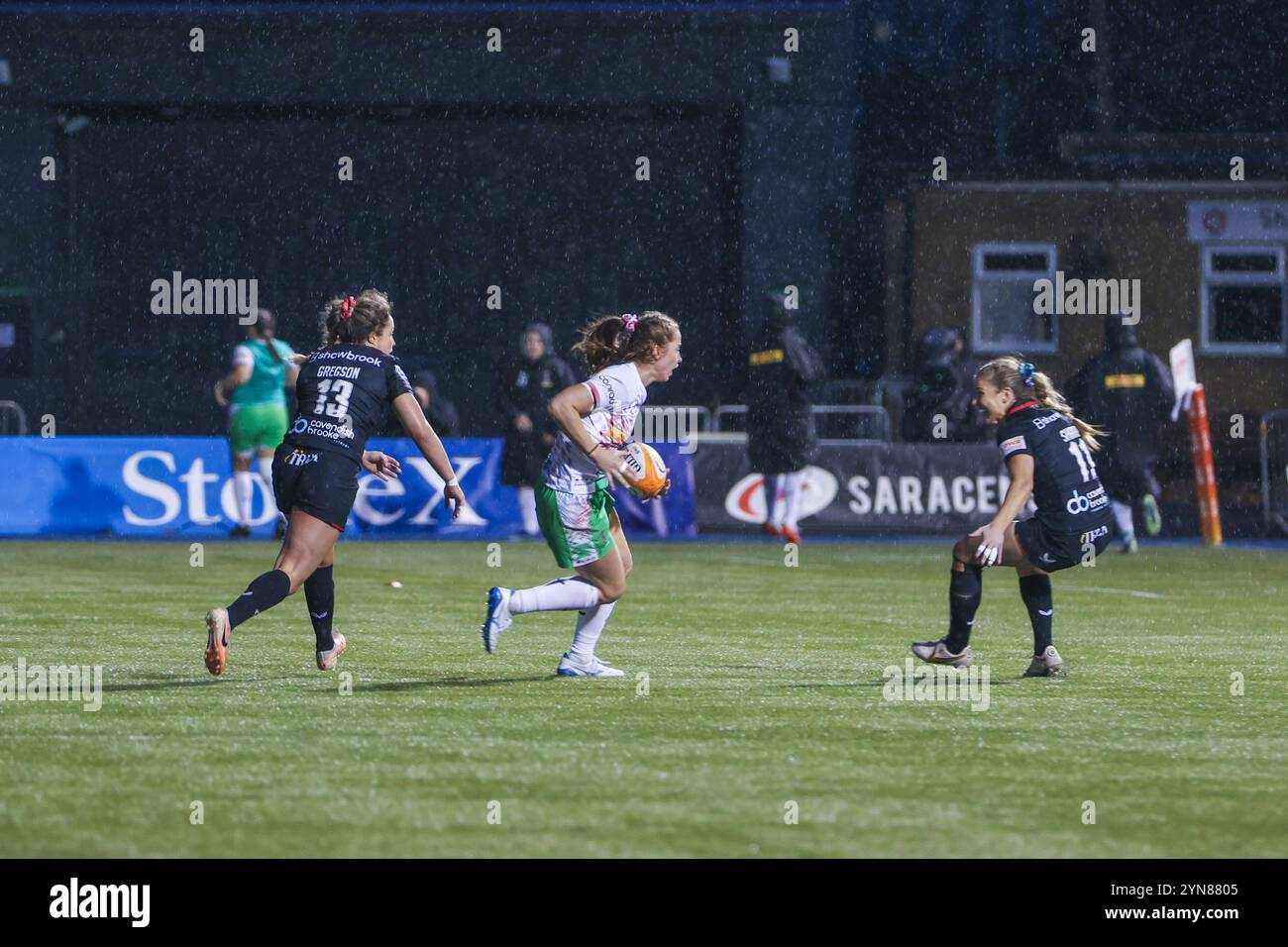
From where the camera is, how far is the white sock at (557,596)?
10031mm

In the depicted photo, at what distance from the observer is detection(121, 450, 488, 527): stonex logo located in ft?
74.7

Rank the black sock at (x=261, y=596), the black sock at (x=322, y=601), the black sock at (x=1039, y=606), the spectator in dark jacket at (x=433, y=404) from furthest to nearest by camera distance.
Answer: the spectator in dark jacket at (x=433, y=404) < the black sock at (x=1039, y=606) < the black sock at (x=322, y=601) < the black sock at (x=261, y=596)

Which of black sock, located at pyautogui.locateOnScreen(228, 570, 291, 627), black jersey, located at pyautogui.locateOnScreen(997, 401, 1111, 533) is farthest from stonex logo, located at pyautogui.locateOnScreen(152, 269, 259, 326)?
black jersey, located at pyautogui.locateOnScreen(997, 401, 1111, 533)

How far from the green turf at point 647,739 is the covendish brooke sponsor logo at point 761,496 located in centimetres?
864

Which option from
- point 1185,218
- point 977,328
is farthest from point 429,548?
point 1185,218

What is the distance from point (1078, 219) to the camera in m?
33.2

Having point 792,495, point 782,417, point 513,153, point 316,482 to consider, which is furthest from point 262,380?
point 513,153

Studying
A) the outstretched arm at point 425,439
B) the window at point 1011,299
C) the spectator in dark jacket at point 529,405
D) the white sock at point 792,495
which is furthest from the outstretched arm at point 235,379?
the window at point 1011,299

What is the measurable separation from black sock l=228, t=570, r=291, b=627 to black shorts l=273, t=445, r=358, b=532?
343 mm

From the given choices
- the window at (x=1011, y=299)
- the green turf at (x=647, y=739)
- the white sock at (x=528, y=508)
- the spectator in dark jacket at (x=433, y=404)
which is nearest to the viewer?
the green turf at (x=647, y=739)

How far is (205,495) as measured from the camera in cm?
2283

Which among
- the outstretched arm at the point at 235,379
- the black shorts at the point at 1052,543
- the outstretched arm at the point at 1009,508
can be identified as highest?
the outstretched arm at the point at 235,379

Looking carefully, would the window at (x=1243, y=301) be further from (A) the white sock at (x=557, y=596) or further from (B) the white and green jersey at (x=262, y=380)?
(A) the white sock at (x=557, y=596)
